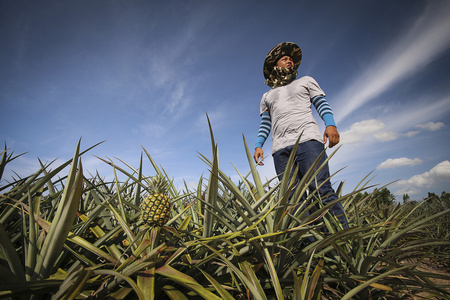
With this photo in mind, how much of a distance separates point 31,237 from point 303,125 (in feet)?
7.28

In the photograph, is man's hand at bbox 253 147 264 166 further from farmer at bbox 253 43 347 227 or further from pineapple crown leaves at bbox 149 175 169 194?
pineapple crown leaves at bbox 149 175 169 194

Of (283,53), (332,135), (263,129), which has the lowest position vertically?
(332,135)

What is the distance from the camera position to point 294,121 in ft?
7.29

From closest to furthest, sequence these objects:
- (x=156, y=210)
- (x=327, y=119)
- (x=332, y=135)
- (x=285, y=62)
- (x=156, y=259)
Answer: (x=156, y=259) → (x=156, y=210) → (x=332, y=135) → (x=327, y=119) → (x=285, y=62)

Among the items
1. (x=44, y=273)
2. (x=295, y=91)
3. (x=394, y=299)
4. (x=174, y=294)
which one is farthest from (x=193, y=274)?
(x=295, y=91)

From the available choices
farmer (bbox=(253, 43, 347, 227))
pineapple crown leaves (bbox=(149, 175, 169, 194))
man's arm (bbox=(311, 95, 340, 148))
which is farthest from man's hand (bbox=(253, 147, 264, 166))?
pineapple crown leaves (bbox=(149, 175, 169, 194))

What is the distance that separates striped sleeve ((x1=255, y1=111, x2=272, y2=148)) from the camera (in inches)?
108

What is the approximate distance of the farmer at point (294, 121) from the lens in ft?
6.62

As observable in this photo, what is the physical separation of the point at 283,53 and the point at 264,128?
1136 mm

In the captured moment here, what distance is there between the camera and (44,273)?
688 mm

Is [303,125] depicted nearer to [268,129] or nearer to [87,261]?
[268,129]

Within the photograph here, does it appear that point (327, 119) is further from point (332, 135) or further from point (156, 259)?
point (156, 259)

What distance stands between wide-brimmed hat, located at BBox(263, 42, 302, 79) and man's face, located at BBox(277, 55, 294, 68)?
12 centimetres

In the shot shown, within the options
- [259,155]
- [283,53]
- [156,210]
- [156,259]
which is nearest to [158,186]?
[156,210]
